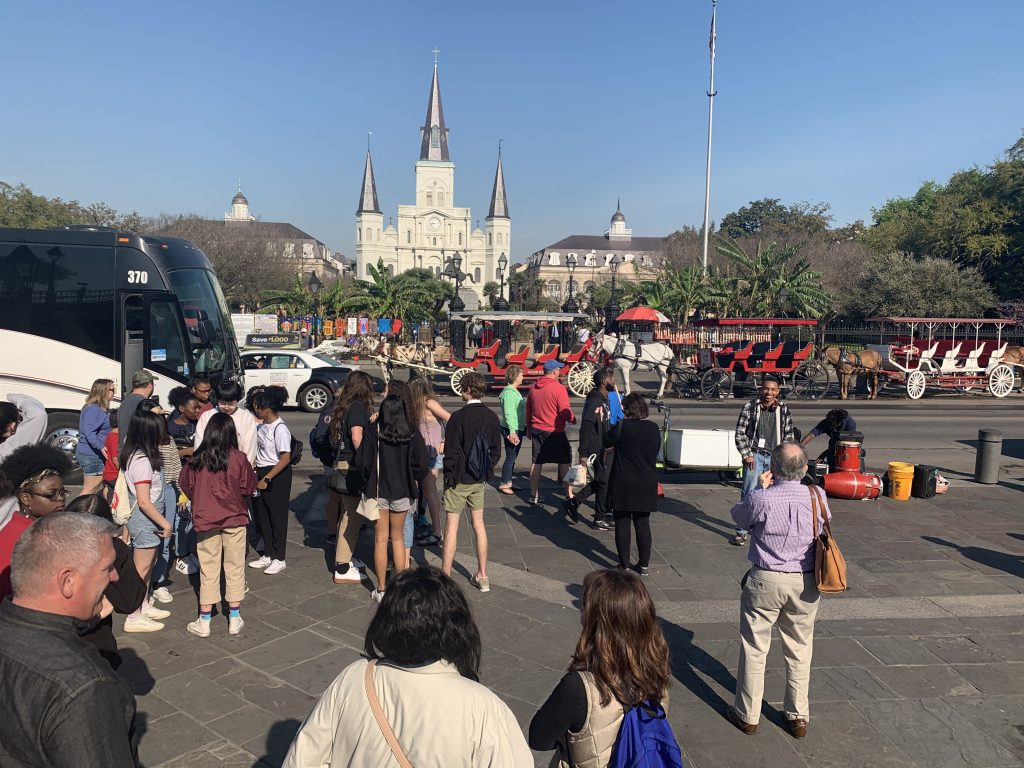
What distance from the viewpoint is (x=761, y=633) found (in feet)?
13.3

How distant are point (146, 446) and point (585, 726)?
3731 mm

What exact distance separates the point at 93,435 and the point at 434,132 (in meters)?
118

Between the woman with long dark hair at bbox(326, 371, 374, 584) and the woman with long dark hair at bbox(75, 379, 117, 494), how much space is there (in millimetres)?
2349

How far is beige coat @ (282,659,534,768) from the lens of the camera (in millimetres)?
2016

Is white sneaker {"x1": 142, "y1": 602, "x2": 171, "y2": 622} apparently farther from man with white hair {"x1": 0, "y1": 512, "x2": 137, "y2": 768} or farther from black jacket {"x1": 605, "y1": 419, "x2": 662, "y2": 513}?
man with white hair {"x1": 0, "y1": 512, "x2": 137, "y2": 768}

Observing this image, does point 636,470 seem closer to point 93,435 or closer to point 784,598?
point 784,598

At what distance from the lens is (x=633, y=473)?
6.06 metres

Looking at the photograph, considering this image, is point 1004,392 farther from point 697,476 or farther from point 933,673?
point 933,673

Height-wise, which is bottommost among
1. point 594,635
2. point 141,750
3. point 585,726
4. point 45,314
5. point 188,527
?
point 141,750

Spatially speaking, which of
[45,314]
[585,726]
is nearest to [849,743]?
[585,726]

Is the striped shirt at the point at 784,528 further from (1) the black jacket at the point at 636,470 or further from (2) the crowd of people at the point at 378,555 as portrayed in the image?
(1) the black jacket at the point at 636,470

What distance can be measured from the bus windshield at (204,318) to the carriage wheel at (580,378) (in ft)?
31.9

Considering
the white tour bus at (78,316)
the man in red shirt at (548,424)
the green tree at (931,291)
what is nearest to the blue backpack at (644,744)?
the man in red shirt at (548,424)

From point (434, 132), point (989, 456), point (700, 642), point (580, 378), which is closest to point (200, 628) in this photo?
point (700, 642)
